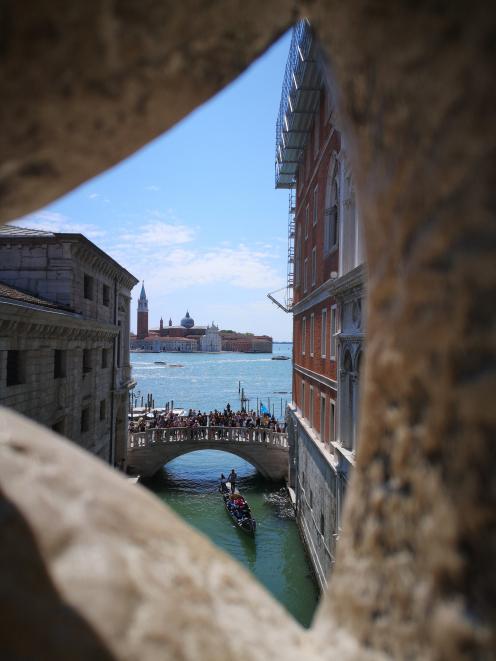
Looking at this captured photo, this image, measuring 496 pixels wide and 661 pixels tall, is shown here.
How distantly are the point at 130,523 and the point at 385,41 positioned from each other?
4.34 feet

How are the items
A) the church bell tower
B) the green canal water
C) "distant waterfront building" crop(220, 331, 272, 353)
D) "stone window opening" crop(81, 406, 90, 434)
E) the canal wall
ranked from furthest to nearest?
"distant waterfront building" crop(220, 331, 272, 353), the church bell tower, the green canal water, "stone window opening" crop(81, 406, 90, 434), the canal wall

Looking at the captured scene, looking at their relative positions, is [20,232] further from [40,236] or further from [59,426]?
[59,426]

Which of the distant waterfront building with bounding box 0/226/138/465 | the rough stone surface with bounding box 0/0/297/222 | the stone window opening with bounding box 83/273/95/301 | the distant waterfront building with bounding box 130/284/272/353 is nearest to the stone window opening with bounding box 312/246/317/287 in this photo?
the distant waterfront building with bounding box 0/226/138/465

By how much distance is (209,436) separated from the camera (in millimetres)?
26391

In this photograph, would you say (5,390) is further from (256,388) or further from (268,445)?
(256,388)

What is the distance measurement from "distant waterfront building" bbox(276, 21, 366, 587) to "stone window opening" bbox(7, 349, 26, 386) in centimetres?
771

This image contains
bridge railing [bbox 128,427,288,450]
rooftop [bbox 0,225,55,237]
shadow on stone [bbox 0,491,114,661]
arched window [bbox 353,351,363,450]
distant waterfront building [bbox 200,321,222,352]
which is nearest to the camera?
shadow on stone [bbox 0,491,114,661]

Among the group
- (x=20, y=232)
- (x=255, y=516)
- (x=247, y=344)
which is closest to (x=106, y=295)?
(x=20, y=232)

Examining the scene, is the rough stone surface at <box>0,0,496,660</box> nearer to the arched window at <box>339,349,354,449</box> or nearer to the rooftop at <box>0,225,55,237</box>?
the arched window at <box>339,349,354,449</box>

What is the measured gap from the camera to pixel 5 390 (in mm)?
9820

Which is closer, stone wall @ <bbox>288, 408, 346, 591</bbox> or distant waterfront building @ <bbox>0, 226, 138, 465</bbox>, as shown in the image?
distant waterfront building @ <bbox>0, 226, 138, 465</bbox>

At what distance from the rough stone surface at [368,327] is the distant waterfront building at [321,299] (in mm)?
7980

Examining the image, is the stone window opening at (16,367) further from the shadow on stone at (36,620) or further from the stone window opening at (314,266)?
the shadow on stone at (36,620)

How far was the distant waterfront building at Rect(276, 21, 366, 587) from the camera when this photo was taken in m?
11.4
